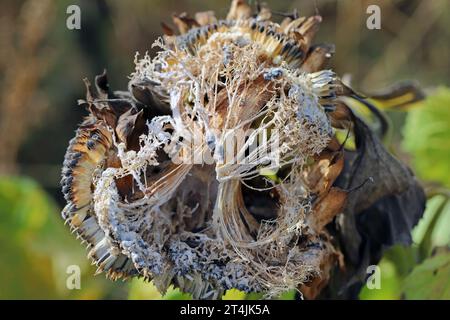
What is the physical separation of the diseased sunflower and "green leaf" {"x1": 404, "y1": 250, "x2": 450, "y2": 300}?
340 mm

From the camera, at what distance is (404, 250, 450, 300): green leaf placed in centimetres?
134

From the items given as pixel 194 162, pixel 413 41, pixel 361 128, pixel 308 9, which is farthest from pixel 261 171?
pixel 413 41

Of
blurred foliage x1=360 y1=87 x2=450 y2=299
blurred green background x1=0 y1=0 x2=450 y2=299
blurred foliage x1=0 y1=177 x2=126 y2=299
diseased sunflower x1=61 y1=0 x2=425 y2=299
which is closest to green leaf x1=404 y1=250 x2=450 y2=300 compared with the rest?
blurred foliage x1=360 y1=87 x2=450 y2=299

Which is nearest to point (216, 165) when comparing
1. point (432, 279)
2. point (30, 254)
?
point (432, 279)

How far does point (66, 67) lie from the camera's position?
371 centimetres

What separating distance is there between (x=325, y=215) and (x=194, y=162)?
0.21m

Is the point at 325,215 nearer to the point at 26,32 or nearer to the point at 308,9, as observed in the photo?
the point at 26,32

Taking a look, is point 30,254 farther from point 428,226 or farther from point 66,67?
point 66,67

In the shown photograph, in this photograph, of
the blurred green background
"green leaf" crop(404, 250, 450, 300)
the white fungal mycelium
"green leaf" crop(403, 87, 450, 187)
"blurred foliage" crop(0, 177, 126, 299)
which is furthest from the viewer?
the blurred green background

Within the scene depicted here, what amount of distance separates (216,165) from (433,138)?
89cm

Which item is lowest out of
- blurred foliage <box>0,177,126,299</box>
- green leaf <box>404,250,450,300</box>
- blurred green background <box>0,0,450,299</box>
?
green leaf <box>404,250,450,300</box>

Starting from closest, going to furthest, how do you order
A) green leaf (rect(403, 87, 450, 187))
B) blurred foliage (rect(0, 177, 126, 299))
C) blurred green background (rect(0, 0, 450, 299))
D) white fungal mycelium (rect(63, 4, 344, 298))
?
white fungal mycelium (rect(63, 4, 344, 298)) → green leaf (rect(403, 87, 450, 187)) → blurred foliage (rect(0, 177, 126, 299)) → blurred green background (rect(0, 0, 450, 299))

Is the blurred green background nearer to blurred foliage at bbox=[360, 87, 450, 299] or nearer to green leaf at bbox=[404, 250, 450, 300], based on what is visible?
blurred foliage at bbox=[360, 87, 450, 299]

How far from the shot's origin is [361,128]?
3.75 ft
